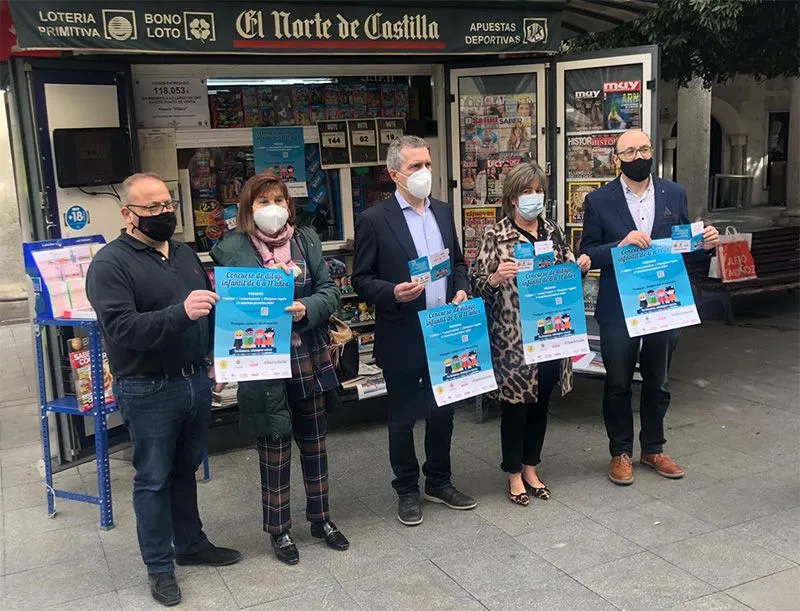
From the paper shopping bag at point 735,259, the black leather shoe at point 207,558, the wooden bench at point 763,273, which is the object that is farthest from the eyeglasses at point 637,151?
the paper shopping bag at point 735,259

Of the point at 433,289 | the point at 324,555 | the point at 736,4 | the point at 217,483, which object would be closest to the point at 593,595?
the point at 324,555

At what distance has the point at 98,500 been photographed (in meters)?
4.20

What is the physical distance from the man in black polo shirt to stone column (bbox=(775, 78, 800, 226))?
12953 mm

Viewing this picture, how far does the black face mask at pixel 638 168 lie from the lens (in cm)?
422

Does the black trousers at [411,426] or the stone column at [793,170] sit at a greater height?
the stone column at [793,170]

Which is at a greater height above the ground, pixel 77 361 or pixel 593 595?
pixel 77 361

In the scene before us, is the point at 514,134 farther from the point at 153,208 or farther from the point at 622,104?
the point at 153,208

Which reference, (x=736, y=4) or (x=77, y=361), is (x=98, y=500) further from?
(x=736, y=4)

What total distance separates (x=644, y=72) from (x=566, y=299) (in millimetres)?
2205

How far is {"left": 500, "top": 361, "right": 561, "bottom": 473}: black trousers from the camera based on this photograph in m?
4.12

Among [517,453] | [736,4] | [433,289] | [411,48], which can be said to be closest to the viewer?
[433,289]

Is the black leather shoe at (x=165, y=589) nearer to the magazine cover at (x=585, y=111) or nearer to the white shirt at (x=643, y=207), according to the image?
the white shirt at (x=643, y=207)

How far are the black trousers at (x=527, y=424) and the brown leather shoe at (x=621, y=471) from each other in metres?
0.50

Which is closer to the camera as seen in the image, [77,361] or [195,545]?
[195,545]
